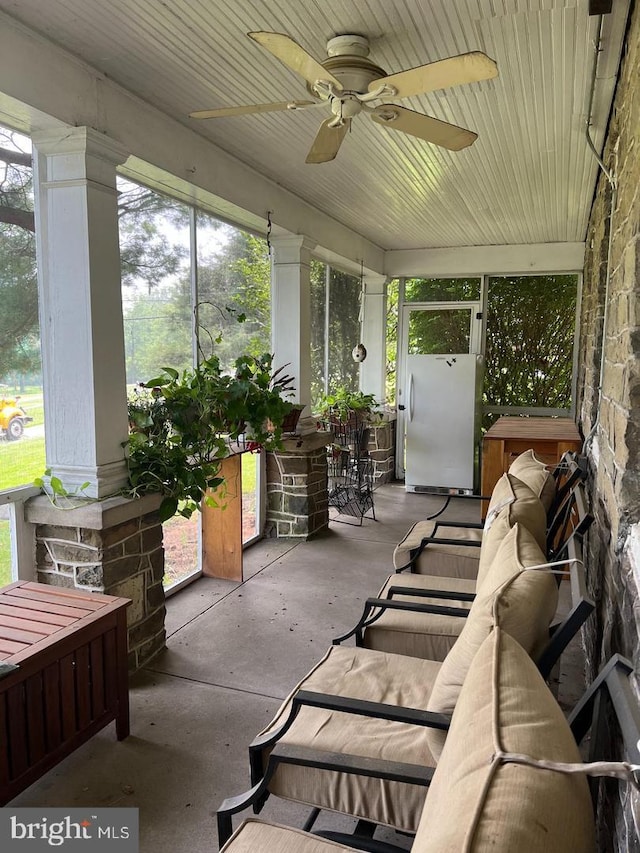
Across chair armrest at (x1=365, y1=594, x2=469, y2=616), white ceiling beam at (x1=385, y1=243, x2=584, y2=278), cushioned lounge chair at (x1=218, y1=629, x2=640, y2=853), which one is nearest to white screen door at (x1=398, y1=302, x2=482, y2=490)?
white ceiling beam at (x1=385, y1=243, x2=584, y2=278)

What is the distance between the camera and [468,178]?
399cm

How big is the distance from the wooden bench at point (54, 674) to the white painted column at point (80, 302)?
1.74ft

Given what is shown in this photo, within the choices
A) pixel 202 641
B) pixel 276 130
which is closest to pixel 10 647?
pixel 202 641

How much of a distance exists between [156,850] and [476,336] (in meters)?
5.59

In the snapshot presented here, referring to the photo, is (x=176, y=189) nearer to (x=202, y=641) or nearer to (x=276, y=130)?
(x=276, y=130)

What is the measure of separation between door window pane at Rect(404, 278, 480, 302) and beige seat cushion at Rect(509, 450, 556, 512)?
13.1 ft

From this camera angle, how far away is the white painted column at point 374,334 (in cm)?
659

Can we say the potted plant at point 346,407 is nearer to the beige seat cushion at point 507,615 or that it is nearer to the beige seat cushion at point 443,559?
the beige seat cushion at point 443,559

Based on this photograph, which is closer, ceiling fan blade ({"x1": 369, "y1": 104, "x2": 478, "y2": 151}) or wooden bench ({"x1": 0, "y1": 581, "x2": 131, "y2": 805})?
wooden bench ({"x1": 0, "y1": 581, "x2": 131, "y2": 805})

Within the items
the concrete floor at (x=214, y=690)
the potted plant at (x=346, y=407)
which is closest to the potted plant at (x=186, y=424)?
the concrete floor at (x=214, y=690)

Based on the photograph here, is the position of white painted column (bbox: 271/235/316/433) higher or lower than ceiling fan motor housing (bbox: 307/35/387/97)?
lower

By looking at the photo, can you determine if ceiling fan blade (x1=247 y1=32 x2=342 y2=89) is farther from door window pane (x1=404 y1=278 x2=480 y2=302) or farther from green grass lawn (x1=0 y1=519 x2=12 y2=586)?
door window pane (x1=404 y1=278 x2=480 y2=302)

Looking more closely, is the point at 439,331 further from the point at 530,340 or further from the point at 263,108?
the point at 263,108

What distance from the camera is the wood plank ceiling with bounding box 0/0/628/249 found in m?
2.10
